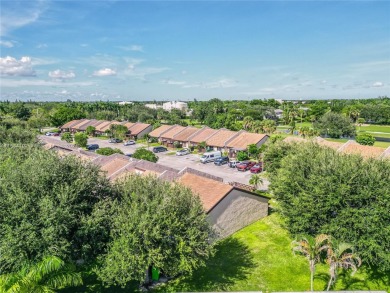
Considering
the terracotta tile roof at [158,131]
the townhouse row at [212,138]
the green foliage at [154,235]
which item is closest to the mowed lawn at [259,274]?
the green foliage at [154,235]

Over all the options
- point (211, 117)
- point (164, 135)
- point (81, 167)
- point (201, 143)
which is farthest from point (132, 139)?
point (81, 167)

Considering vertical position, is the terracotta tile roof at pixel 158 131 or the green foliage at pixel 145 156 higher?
the terracotta tile roof at pixel 158 131

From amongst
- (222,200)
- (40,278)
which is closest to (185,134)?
(222,200)

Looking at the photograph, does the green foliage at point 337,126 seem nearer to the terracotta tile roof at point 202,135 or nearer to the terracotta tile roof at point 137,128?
the terracotta tile roof at point 202,135

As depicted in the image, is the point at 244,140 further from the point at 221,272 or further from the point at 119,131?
the point at 221,272

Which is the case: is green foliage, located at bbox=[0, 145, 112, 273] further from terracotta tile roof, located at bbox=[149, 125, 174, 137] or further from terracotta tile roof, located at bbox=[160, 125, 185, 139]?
terracotta tile roof, located at bbox=[149, 125, 174, 137]

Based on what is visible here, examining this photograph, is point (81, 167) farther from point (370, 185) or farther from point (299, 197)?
point (370, 185)

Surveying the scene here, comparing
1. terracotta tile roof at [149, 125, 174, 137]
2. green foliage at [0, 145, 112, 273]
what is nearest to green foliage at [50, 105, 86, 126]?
terracotta tile roof at [149, 125, 174, 137]
